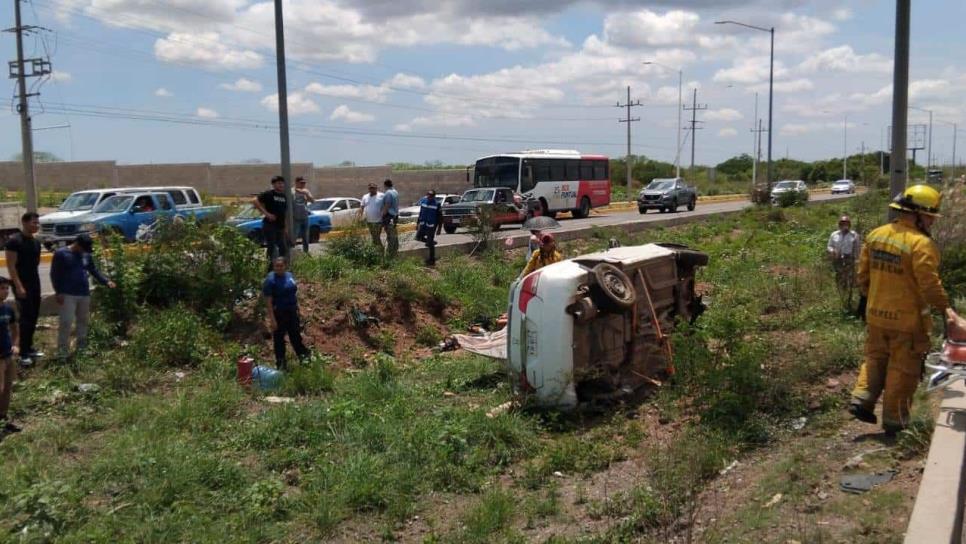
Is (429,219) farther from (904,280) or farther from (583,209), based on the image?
(583,209)

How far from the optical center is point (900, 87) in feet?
32.6

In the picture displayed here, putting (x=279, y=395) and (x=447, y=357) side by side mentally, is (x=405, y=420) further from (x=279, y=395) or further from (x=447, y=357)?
(x=447, y=357)

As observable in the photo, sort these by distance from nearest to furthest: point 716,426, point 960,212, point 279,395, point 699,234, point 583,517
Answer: point 583,517, point 716,426, point 279,395, point 960,212, point 699,234

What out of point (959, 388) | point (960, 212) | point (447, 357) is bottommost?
point (447, 357)

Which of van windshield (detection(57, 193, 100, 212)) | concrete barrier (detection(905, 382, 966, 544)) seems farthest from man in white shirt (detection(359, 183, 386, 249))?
concrete barrier (detection(905, 382, 966, 544))

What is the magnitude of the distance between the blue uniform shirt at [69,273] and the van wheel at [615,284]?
610cm

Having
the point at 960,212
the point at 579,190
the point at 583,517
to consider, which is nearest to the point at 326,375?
the point at 583,517

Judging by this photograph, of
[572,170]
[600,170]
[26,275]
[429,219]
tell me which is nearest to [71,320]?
[26,275]

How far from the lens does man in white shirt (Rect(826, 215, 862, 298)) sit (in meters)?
11.8

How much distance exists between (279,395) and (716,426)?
485 centimetres

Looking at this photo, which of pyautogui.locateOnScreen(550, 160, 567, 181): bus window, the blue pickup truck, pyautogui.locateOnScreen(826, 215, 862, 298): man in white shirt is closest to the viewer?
pyautogui.locateOnScreen(826, 215, 862, 298): man in white shirt

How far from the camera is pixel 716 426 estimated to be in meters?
6.89

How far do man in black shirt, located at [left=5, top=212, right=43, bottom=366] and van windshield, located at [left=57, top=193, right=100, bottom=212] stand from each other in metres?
14.2

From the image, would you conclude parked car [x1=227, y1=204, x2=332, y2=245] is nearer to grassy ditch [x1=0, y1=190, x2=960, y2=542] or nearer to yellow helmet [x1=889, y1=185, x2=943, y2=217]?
grassy ditch [x1=0, y1=190, x2=960, y2=542]
